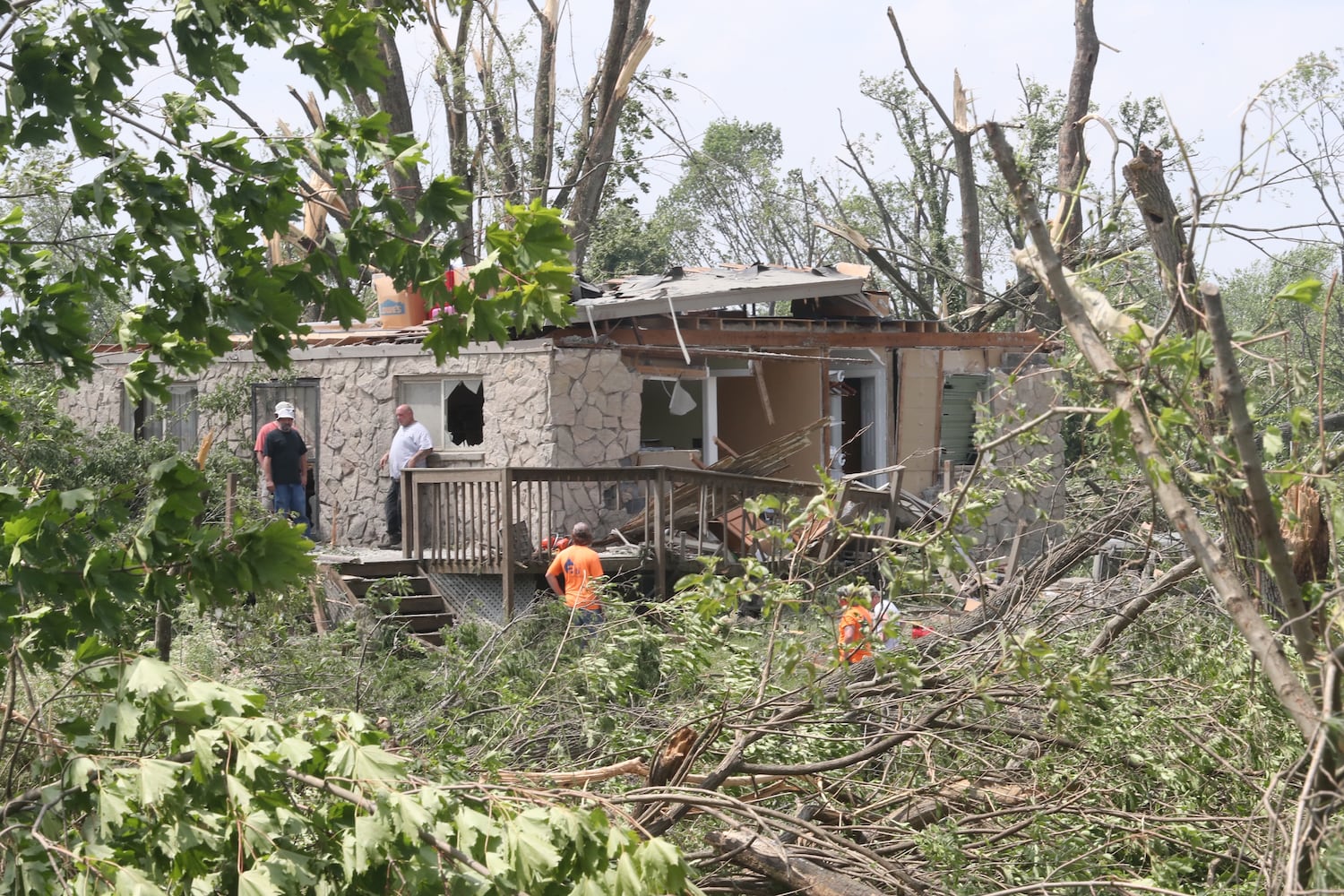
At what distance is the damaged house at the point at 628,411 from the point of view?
13164 mm

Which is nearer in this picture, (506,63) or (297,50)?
(297,50)

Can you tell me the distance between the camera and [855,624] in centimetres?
517

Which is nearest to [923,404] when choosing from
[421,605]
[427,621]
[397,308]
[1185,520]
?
[397,308]

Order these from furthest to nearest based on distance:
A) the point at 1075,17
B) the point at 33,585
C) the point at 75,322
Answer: the point at 1075,17, the point at 75,322, the point at 33,585

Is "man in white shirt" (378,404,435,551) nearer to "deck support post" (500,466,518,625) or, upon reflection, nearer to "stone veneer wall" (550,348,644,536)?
"stone veneer wall" (550,348,644,536)

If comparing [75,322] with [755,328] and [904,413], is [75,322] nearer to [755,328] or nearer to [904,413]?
[755,328]

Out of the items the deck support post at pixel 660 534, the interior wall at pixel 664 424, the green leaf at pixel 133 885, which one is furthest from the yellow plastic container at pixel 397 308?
the green leaf at pixel 133 885

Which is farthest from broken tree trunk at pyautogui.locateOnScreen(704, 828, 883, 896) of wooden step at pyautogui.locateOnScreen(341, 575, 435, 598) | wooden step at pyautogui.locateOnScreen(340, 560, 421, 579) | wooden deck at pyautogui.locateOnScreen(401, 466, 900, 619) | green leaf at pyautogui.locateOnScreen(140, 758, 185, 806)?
wooden step at pyautogui.locateOnScreen(340, 560, 421, 579)

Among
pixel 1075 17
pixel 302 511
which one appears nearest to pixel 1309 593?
pixel 302 511

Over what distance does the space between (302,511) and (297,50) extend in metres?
11.9

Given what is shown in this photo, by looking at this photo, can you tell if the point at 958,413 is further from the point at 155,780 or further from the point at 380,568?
the point at 155,780

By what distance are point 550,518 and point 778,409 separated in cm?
611

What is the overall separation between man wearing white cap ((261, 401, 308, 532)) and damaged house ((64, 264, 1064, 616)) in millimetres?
978

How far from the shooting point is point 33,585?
3.28 metres
